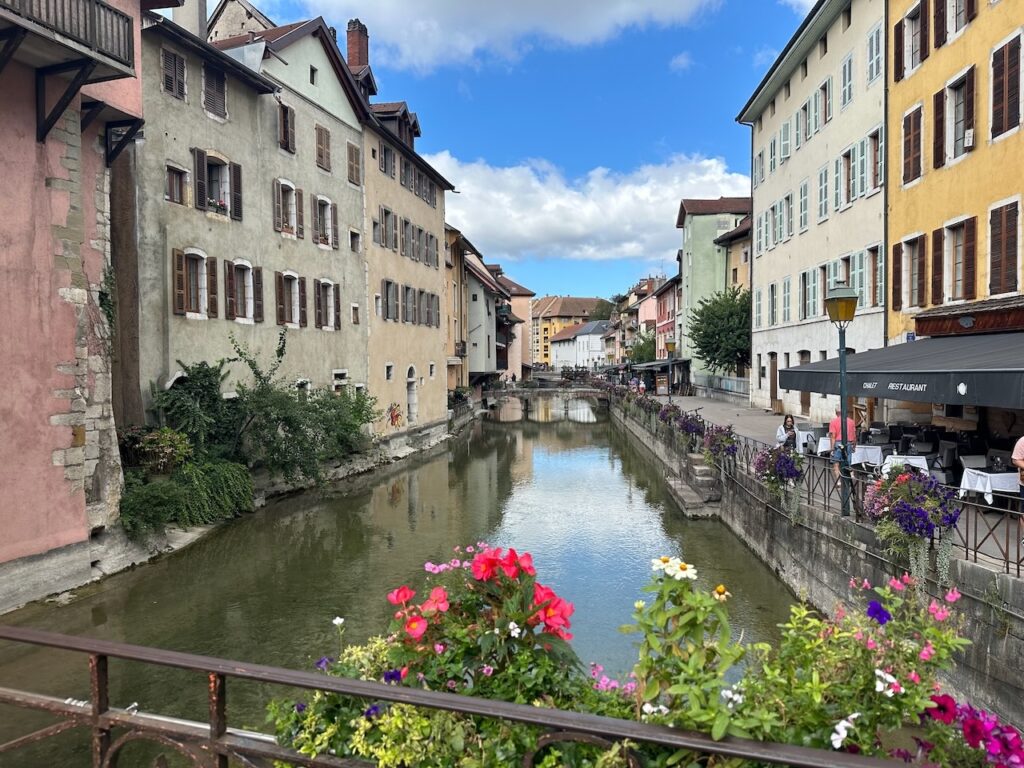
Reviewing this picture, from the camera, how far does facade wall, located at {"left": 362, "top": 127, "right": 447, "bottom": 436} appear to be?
1062 inches

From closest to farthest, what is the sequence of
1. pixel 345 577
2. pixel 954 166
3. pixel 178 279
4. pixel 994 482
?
pixel 994 482 < pixel 345 577 < pixel 954 166 < pixel 178 279

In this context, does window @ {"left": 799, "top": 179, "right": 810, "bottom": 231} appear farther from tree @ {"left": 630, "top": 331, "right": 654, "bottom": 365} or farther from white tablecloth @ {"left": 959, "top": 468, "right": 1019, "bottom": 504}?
tree @ {"left": 630, "top": 331, "right": 654, "bottom": 365}

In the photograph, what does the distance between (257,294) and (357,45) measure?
16580mm

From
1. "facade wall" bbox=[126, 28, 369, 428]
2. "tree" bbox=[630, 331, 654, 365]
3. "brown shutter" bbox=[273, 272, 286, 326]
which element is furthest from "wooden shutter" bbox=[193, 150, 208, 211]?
"tree" bbox=[630, 331, 654, 365]

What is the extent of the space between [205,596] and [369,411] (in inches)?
453

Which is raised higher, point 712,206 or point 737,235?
point 712,206

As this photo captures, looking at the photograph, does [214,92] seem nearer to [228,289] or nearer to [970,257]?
[228,289]

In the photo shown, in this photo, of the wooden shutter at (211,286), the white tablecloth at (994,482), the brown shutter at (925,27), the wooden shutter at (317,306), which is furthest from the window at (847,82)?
the wooden shutter at (211,286)

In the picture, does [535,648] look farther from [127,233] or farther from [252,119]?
[252,119]

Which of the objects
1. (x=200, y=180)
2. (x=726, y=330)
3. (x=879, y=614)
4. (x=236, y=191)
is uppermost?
(x=236, y=191)

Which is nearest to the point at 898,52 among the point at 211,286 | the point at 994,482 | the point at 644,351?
the point at 994,482

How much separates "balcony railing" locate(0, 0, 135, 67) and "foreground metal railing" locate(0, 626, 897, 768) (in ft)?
33.2

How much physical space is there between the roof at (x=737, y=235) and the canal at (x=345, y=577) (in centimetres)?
2183

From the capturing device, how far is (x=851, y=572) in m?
9.16
